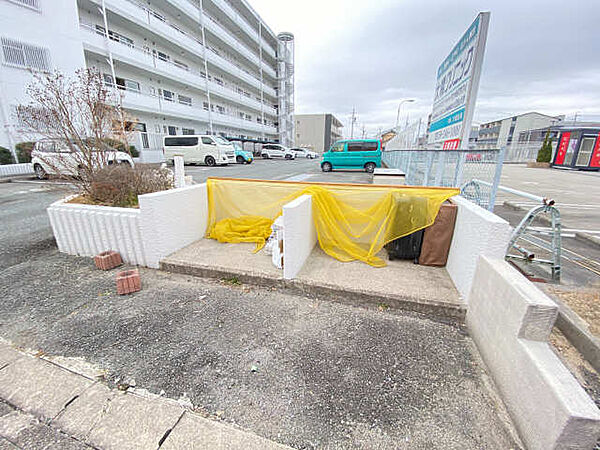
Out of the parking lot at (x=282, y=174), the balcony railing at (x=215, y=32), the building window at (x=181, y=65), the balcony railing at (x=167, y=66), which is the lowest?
the parking lot at (x=282, y=174)

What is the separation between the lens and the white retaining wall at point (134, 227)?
316 cm

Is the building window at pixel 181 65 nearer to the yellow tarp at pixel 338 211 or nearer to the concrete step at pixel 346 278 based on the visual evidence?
the yellow tarp at pixel 338 211

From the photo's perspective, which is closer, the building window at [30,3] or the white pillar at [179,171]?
the white pillar at [179,171]

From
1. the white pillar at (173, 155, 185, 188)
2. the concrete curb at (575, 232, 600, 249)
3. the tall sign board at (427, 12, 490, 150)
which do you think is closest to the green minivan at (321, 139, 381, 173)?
the tall sign board at (427, 12, 490, 150)

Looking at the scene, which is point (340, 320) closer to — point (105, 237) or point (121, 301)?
point (121, 301)

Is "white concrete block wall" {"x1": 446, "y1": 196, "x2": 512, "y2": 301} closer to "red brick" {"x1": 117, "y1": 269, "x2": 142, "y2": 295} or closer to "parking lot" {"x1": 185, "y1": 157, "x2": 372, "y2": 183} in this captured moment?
"red brick" {"x1": 117, "y1": 269, "x2": 142, "y2": 295}

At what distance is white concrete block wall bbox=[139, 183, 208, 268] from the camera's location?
311cm

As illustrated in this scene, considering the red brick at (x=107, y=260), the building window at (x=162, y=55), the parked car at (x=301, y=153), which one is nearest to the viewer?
the red brick at (x=107, y=260)

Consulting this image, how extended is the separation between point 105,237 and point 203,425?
300 centimetres

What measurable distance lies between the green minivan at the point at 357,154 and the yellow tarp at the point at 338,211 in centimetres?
1163

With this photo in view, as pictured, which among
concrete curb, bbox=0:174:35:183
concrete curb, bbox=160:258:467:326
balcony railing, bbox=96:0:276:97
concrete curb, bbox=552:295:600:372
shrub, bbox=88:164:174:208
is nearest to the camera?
concrete curb, bbox=552:295:600:372

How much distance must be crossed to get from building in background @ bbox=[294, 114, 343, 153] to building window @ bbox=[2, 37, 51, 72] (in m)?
44.6

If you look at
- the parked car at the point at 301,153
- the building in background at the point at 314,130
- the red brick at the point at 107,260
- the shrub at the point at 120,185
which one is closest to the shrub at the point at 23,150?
the shrub at the point at 120,185

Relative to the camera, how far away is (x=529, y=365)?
1369 mm
